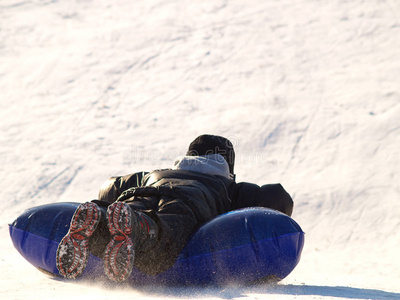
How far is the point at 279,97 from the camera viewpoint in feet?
23.2

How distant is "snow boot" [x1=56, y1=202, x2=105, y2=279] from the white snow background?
129 centimetres

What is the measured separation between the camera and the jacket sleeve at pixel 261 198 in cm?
297

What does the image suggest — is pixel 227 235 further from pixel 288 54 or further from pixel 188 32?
pixel 188 32

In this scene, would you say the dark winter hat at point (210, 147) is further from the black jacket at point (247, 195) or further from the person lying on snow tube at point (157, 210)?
the black jacket at point (247, 195)

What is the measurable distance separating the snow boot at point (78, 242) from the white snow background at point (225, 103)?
129 centimetres

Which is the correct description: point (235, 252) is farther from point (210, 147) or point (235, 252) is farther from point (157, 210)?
point (210, 147)

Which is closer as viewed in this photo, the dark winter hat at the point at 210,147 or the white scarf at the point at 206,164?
the white scarf at the point at 206,164

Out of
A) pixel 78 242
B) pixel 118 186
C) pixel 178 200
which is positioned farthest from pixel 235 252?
pixel 118 186

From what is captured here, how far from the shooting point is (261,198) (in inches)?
117

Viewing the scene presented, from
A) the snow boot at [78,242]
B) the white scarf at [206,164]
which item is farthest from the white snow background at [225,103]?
the snow boot at [78,242]

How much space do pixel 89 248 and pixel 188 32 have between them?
23.2 ft

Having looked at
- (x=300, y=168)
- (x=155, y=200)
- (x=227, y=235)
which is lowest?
(x=300, y=168)

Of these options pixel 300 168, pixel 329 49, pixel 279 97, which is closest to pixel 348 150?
pixel 300 168

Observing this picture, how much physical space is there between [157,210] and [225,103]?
4800mm
